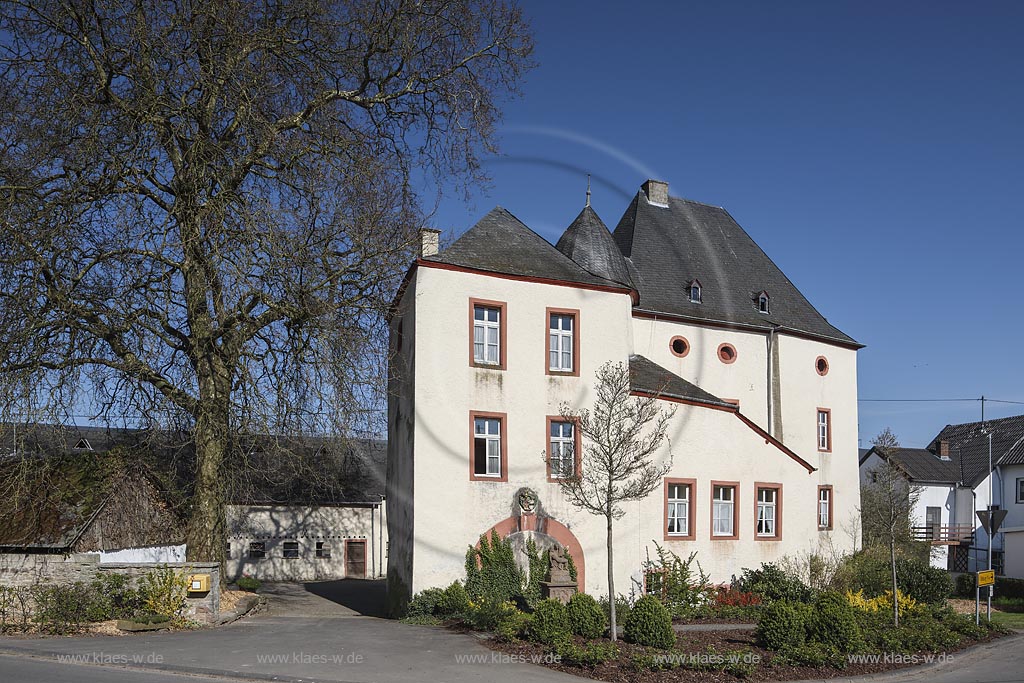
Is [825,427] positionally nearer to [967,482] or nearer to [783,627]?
[783,627]

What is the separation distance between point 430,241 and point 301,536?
20259 mm

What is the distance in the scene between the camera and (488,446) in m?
22.4

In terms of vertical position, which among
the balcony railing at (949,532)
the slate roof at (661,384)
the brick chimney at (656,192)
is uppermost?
the brick chimney at (656,192)

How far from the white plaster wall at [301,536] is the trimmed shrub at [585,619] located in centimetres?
2372

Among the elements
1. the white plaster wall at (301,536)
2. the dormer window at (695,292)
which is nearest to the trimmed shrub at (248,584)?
the white plaster wall at (301,536)

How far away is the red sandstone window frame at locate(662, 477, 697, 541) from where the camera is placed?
941 inches

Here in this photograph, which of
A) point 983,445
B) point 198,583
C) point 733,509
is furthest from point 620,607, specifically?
point 983,445

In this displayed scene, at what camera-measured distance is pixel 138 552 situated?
2075cm

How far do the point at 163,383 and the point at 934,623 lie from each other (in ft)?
55.1

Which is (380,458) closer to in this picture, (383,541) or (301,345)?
(383,541)

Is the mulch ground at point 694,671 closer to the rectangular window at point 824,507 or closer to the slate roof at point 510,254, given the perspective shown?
the slate roof at point 510,254

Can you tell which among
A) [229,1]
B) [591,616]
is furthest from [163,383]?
[591,616]

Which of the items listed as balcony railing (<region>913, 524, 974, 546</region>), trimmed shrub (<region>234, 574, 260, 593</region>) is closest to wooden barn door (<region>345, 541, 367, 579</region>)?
trimmed shrub (<region>234, 574, 260, 593</region>)

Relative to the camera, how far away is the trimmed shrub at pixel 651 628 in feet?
49.7
